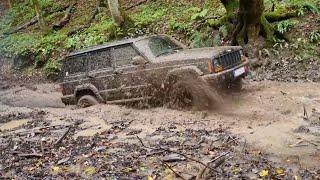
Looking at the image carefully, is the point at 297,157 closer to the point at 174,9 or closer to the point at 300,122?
the point at 300,122

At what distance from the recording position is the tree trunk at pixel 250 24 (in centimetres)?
1231

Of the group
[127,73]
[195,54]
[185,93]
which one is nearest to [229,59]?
[195,54]

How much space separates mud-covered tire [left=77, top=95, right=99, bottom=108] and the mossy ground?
4.60 m

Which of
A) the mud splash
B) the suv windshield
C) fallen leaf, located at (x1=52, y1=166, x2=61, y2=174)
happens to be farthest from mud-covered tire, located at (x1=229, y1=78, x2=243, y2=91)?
fallen leaf, located at (x1=52, y1=166, x2=61, y2=174)

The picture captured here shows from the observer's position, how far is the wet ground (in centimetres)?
597

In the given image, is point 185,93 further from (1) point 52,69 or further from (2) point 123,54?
(1) point 52,69

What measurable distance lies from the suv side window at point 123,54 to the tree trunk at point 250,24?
165 inches

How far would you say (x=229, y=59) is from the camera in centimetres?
907

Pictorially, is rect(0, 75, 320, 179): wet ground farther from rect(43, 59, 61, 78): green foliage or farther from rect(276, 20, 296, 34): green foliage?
rect(43, 59, 61, 78): green foliage

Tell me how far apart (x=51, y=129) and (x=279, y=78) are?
596 centimetres

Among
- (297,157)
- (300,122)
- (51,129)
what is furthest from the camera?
(51,129)

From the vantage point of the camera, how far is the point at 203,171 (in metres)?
5.59

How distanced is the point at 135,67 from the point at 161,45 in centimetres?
86

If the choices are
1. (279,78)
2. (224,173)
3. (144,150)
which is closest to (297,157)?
(224,173)
